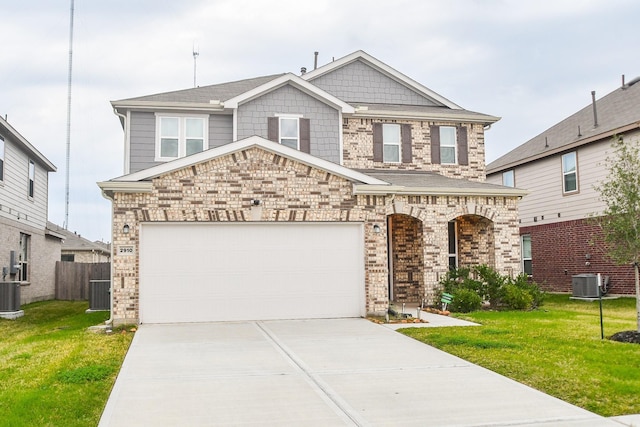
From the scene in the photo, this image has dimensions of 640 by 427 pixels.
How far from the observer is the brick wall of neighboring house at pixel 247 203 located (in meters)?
13.5

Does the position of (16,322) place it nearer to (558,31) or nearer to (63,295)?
(63,295)

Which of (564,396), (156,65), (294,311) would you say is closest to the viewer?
(564,396)

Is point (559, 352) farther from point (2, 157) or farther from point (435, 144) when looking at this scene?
point (2, 157)

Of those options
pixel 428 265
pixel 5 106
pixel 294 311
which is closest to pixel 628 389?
pixel 294 311

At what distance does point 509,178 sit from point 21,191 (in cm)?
1897

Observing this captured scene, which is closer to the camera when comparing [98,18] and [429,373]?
[429,373]

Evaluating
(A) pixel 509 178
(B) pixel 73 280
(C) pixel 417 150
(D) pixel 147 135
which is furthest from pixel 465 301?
(B) pixel 73 280

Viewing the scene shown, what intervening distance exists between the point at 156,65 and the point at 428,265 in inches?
578

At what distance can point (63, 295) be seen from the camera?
26.4 m

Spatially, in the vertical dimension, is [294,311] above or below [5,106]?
below

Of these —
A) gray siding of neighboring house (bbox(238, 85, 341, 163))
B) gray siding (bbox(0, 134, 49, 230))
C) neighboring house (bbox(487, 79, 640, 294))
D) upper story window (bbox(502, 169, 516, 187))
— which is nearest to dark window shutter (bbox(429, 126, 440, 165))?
gray siding of neighboring house (bbox(238, 85, 341, 163))

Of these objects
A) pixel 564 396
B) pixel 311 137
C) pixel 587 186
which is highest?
pixel 311 137

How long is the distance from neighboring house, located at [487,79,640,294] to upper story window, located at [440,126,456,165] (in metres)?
4.68

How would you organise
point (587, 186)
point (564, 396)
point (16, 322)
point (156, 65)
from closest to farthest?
point (564, 396), point (16, 322), point (587, 186), point (156, 65)
